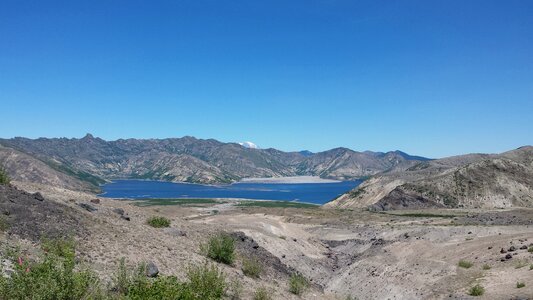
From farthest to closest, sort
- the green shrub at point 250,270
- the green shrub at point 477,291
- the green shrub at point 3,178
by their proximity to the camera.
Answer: the green shrub at point 3,178 → the green shrub at point 250,270 → the green shrub at point 477,291

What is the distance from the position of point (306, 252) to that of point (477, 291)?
26.8 m

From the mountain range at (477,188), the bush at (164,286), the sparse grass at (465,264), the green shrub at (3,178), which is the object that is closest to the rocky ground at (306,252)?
the sparse grass at (465,264)

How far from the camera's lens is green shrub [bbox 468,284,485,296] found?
3045 cm

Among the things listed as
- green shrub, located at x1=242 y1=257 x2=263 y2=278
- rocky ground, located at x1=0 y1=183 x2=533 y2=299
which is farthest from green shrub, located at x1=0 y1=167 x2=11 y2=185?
green shrub, located at x1=242 y1=257 x2=263 y2=278

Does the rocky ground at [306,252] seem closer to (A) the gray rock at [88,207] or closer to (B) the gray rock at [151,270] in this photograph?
(A) the gray rock at [88,207]

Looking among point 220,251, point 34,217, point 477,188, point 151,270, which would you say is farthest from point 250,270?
point 477,188

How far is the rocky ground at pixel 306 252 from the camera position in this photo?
1014 inches

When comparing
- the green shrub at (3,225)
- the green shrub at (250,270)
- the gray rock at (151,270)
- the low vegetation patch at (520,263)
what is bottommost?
the low vegetation patch at (520,263)

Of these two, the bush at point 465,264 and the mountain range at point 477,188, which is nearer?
the bush at point 465,264

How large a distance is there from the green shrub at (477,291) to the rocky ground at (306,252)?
1.38ft

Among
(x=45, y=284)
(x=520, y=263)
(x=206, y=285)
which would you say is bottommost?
(x=520, y=263)

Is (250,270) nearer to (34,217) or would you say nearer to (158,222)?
(158,222)

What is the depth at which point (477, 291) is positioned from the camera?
3061cm

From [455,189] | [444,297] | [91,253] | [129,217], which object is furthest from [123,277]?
[455,189]
